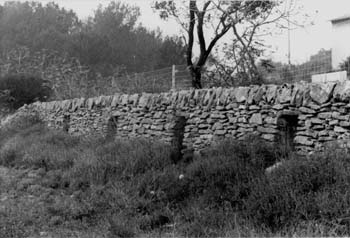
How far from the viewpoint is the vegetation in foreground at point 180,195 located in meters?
4.16

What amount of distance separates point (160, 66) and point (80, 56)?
8.37m

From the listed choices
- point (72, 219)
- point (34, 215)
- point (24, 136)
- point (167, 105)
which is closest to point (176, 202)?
point (72, 219)

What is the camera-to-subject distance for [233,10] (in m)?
11.1

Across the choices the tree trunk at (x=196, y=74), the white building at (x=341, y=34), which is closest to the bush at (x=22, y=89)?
the tree trunk at (x=196, y=74)

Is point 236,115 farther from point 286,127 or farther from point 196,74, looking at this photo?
point 196,74

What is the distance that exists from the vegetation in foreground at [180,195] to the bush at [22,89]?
12.2 meters

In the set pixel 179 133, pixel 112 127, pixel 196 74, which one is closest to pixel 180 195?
pixel 179 133

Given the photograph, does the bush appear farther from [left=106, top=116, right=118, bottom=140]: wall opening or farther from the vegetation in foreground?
the vegetation in foreground

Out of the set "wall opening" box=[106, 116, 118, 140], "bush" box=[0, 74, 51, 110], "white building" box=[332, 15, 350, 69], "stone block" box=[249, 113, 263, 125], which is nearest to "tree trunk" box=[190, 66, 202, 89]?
"wall opening" box=[106, 116, 118, 140]

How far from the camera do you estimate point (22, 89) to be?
19609mm

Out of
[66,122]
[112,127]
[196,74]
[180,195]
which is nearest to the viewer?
[180,195]

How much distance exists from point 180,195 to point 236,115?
6.43ft

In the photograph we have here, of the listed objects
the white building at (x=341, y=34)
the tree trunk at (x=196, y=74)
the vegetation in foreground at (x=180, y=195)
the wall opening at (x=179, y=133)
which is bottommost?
the vegetation in foreground at (x=180, y=195)

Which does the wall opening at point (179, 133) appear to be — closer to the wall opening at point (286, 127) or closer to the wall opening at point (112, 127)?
the wall opening at point (286, 127)
